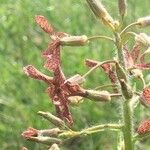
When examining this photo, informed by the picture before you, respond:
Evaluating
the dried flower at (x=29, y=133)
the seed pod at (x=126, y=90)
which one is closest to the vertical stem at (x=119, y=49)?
the seed pod at (x=126, y=90)

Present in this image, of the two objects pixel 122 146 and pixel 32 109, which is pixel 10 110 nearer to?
pixel 32 109

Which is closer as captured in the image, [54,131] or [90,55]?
[54,131]

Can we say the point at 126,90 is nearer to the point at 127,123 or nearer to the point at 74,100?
the point at 127,123

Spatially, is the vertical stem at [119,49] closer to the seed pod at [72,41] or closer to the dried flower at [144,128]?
the seed pod at [72,41]

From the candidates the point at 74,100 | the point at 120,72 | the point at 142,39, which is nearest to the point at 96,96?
the point at 74,100

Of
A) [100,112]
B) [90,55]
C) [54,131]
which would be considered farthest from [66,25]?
[54,131]

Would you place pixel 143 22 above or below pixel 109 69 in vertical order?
above
